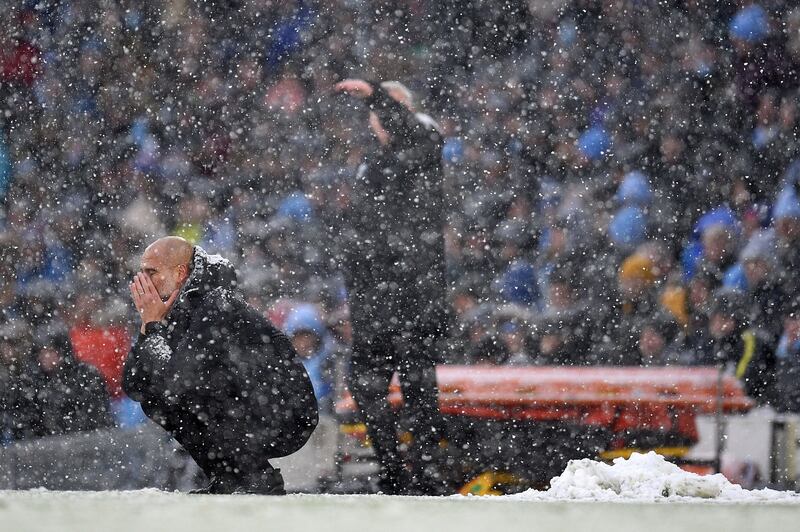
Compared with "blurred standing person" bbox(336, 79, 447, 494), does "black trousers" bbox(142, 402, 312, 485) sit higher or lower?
lower

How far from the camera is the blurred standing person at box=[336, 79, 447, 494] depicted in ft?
6.60

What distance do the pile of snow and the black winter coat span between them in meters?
0.66

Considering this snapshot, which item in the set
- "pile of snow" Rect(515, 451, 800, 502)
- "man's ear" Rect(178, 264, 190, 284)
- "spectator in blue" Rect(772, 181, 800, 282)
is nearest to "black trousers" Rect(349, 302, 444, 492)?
"pile of snow" Rect(515, 451, 800, 502)

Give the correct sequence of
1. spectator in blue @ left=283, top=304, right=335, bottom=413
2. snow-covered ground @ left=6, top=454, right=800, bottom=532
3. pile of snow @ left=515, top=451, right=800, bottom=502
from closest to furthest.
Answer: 1. snow-covered ground @ left=6, top=454, right=800, bottom=532
2. pile of snow @ left=515, top=451, right=800, bottom=502
3. spectator in blue @ left=283, top=304, right=335, bottom=413

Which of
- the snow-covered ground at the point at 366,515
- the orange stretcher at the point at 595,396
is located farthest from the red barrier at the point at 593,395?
the snow-covered ground at the point at 366,515

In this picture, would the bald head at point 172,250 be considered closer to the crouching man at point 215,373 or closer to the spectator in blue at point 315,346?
the crouching man at point 215,373

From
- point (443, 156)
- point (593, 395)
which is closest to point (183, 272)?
point (443, 156)

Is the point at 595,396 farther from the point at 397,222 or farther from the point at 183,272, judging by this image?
the point at 183,272

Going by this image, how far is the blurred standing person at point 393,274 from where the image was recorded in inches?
79.2

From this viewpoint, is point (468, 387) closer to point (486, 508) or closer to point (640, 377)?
point (640, 377)

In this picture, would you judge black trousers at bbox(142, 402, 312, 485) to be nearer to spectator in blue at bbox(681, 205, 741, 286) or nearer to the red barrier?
the red barrier

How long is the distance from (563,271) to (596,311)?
0.44ft

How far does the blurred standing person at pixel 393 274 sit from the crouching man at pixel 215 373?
195mm

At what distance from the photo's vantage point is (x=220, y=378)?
6.63 ft
